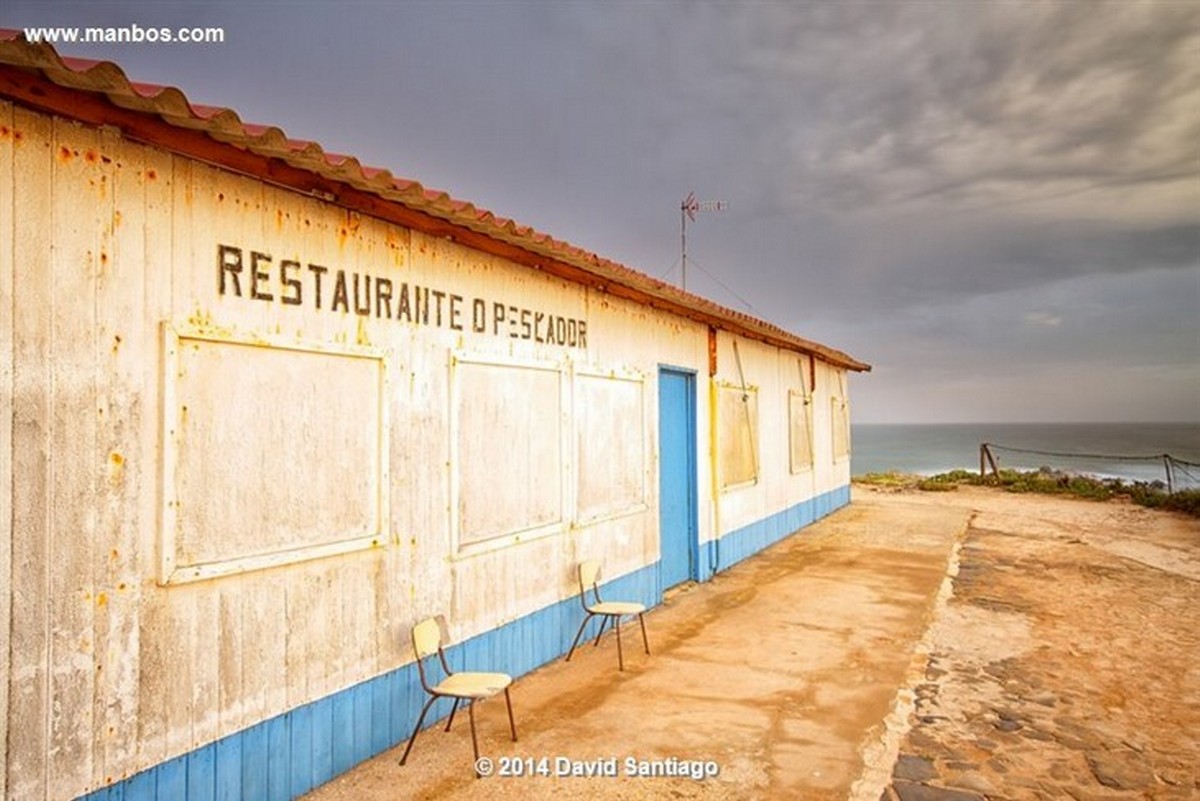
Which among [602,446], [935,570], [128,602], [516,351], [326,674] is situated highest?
[516,351]

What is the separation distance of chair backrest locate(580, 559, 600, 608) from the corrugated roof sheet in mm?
2701

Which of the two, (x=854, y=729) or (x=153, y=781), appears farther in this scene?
(x=854, y=729)

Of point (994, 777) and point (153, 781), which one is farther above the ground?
point (153, 781)

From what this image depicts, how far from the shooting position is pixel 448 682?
446cm

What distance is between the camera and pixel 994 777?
416cm

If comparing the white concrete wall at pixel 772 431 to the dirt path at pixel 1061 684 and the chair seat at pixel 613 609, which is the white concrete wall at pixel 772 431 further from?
the chair seat at pixel 613 609

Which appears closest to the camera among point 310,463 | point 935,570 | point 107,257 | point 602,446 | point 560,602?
point 107,257

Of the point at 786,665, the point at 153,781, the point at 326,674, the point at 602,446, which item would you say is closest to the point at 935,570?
the point at 786,665

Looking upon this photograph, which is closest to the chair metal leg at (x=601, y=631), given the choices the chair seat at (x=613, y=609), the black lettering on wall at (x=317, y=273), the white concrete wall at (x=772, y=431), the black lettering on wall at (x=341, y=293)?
the chair seat at (x=613, y=609)

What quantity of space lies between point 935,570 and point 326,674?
8.97 m

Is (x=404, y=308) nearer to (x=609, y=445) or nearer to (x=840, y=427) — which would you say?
(x=609, y=445)

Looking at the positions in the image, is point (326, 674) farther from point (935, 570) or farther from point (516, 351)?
point (935, 570)

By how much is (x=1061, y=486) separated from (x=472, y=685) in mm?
22667

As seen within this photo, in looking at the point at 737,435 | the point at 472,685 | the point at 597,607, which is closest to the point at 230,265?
the point at 472,685
